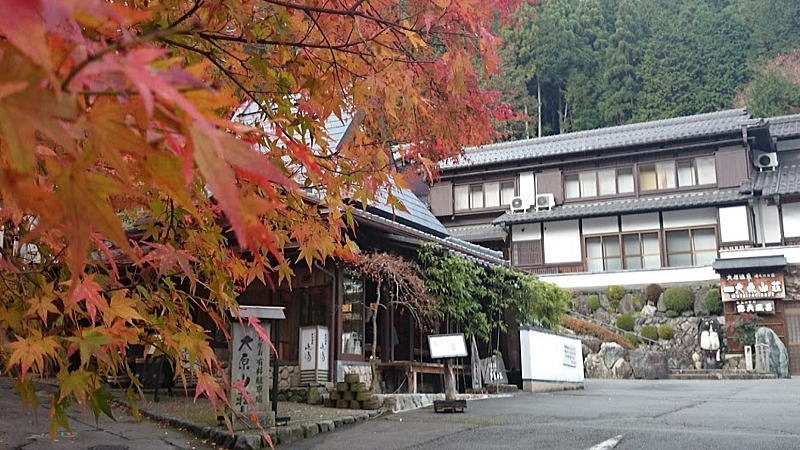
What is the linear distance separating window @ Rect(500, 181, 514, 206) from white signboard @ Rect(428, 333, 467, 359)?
849 inches

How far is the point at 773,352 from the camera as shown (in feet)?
69.0

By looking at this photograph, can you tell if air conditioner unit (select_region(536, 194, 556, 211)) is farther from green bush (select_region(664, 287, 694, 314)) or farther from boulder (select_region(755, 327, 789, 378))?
boulder (select_region(755, 327, 789, 378))

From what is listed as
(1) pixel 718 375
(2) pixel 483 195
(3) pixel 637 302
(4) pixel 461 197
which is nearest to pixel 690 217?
(3) pixel 637 302

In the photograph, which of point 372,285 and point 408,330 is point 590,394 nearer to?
point 408,330

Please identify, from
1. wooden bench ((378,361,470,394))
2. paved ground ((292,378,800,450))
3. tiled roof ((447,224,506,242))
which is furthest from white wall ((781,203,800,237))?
wooden bench ((378,361,470,394))

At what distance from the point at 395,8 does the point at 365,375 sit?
9.36 meters

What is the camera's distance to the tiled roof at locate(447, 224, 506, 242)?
1178 inches

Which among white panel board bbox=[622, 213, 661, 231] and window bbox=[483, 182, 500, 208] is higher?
window bbox=[483, 182, 500, 208]

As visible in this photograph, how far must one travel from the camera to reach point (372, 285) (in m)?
12.9

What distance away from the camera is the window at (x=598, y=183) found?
28891 mm

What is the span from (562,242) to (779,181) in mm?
8542

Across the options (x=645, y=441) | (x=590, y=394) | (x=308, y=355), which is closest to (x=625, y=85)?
(x=590, y=394)

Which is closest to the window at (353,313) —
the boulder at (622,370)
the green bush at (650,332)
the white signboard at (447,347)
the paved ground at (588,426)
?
the white signboard at (447,347)

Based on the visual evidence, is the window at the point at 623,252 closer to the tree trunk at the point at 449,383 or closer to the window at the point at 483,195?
the window at the point at 483,195
